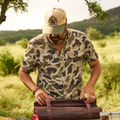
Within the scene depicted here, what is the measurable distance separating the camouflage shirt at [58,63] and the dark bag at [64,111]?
0.98 ft

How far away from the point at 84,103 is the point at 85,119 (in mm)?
135

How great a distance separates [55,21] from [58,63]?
41 centimetres

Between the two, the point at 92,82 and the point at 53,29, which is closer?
the point at 53,29

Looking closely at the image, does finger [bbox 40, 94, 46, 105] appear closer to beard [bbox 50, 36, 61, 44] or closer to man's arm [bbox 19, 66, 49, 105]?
man's arm [bbox 19, 66, 49, 105]

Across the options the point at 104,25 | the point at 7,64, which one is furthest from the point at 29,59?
the point at 104,25

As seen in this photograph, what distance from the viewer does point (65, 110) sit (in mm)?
1244

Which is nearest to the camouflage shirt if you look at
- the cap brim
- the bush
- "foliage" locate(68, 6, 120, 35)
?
the cap brim

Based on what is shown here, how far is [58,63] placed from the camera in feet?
5.27

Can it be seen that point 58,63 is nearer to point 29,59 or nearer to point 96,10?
point 29,59

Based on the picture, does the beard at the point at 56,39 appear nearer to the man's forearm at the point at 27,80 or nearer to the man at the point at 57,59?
the man at the point at 57,59

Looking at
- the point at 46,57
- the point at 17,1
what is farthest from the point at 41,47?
the point at 17,1

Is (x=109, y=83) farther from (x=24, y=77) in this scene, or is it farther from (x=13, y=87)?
(x=24, y=77)

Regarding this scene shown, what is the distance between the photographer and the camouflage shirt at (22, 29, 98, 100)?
5.28 ft

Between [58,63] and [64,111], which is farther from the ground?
[58,63]
